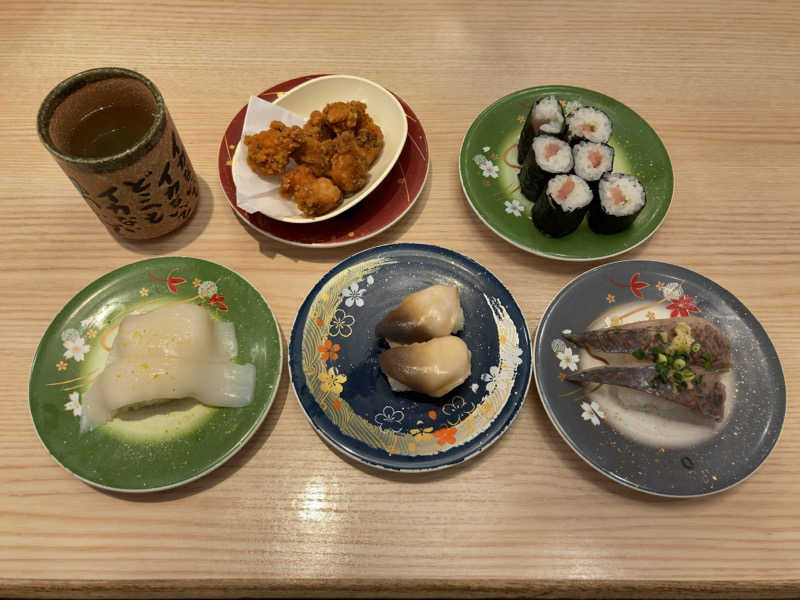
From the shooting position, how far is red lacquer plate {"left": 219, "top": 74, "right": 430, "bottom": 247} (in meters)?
1.45

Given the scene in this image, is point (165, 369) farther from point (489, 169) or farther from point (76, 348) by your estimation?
point (489, 169)

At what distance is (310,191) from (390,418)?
658mm

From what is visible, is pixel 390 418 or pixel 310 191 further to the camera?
pixel 310 191

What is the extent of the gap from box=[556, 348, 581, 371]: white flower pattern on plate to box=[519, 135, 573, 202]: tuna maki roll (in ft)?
1.68

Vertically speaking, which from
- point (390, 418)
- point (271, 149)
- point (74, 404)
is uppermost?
point (271, 149)

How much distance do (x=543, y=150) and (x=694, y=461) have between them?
935mm

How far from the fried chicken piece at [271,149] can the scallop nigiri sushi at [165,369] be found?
18.1 inches

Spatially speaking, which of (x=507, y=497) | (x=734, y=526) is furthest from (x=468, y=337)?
(x=734, y=526)

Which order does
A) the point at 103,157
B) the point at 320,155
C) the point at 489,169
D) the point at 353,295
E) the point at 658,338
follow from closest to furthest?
the point at 103,157, the point at 658,338, the point at 353,295, the point at 320,155, the point at 489,169

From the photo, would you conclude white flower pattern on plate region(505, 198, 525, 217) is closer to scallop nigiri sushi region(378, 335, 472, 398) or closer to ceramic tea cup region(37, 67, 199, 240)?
scallop nigiri sushi region(378, 335, 472, 398)

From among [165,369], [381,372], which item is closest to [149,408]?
[165,369]

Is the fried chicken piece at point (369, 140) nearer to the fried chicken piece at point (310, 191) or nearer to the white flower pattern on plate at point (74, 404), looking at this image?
the fried chicken piece at point (310, 191)

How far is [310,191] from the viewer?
1.41m

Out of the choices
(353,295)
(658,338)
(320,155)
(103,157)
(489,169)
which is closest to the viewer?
(103,157)
